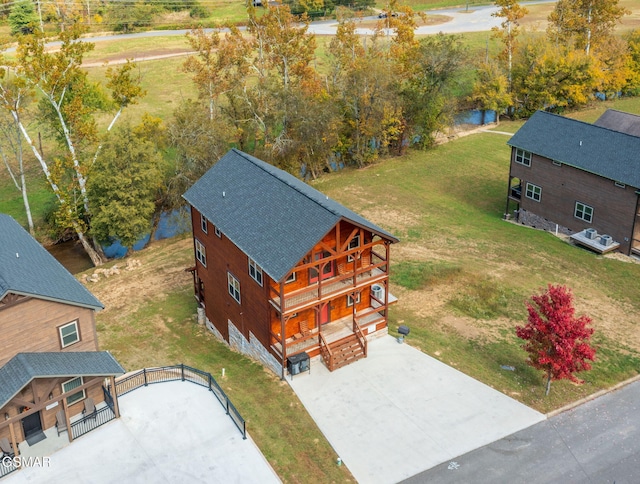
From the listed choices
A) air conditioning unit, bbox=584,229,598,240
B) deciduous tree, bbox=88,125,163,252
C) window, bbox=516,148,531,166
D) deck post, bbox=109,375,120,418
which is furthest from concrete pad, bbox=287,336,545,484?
window, bbox=516,148,531,166

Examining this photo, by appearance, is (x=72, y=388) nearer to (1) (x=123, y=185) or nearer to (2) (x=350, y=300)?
(2) (x=350, y=300)

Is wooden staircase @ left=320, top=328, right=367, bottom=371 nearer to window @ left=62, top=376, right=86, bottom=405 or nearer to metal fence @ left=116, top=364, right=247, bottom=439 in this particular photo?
metal fence @ left=116, top=364, right=247, bottom=439

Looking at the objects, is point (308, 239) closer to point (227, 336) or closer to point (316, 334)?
point (316, 334)

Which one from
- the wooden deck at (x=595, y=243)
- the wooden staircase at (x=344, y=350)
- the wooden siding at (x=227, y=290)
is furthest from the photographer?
the wooden deck at (x=595, y=243)

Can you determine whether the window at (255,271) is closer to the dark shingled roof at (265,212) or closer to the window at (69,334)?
the dark shingled roof at (265,212)

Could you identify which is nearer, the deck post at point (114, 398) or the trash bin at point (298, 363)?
the deck post at point (114, 398)

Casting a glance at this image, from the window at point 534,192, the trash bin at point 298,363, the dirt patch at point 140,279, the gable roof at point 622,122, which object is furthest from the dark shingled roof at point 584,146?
the dirt patch at point 140,279

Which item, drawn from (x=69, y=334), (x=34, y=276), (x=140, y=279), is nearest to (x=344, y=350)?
(x=69, y=334)

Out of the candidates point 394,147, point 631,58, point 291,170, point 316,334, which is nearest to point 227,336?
point 316,334
